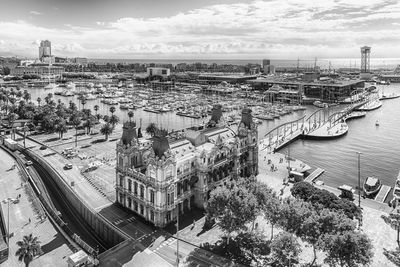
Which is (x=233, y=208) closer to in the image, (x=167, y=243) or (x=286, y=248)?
(x=286, y=248)

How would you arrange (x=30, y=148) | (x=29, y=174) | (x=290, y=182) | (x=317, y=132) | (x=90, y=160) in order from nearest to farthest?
(x=290, y=182), (x=29, y=174), (x=90, y=160), (x=30, y=148), (x=317, y=132)

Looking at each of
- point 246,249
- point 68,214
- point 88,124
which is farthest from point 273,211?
point 88,124

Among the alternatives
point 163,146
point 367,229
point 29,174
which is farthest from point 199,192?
point 29,174

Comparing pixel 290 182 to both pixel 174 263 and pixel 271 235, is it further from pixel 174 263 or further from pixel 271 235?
pixel 174 263

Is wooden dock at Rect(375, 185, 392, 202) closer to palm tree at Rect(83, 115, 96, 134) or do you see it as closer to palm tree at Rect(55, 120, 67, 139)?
palm tree at Rect(83, 115, 96, 134)

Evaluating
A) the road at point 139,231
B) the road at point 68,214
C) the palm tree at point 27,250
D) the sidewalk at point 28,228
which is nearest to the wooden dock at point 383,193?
the road at point 139,231
